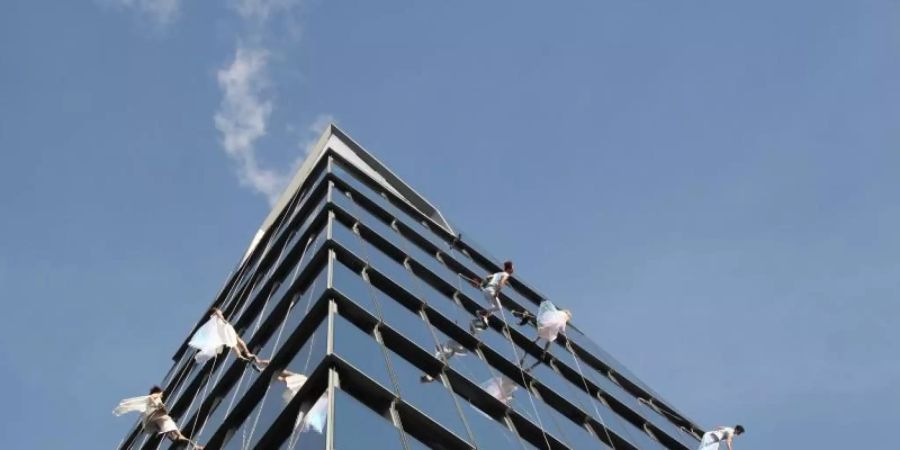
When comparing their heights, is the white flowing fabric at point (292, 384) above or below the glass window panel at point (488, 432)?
below

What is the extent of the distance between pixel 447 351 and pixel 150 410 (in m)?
4.31

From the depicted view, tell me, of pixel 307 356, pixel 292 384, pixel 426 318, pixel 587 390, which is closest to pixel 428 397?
pixel 307 356

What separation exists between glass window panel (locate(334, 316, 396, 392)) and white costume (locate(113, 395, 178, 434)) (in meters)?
3.35

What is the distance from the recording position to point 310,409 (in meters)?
11.6

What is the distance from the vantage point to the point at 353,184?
938 inches

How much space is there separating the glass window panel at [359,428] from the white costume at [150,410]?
15.4ft

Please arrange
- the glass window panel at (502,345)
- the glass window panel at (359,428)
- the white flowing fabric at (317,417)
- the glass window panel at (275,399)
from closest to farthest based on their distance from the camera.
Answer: the glass window panel at (359,428)
the white flowing fabric at (317,417)
the glass window panel at (275,399)
the glass window panel at (502,345)

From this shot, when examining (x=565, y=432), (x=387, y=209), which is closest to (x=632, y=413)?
(x=565, y=432)

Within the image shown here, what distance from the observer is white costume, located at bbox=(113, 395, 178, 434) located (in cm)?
1480

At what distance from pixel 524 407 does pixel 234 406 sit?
4340mm

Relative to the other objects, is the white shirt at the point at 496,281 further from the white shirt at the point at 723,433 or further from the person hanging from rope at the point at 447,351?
the white shirt at the point at 723,433

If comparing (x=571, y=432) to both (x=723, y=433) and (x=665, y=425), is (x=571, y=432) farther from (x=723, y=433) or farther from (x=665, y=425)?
(x=665, y=425)

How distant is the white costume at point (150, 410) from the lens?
1480cm

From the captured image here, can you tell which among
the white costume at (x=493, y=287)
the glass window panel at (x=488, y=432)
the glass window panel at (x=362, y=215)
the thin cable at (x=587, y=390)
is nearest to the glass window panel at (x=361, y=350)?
the glass window panel at (x=488, y=432)
